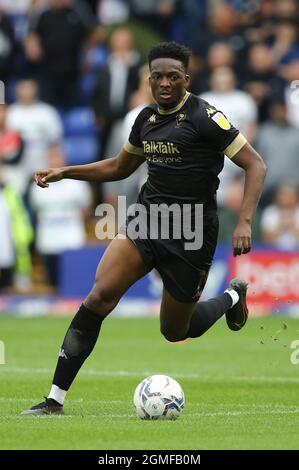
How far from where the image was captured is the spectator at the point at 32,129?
1981 cm

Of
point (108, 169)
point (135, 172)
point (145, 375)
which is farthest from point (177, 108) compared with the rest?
point (135, 172)

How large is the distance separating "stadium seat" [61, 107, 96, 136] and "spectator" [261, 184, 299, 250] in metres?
4.46

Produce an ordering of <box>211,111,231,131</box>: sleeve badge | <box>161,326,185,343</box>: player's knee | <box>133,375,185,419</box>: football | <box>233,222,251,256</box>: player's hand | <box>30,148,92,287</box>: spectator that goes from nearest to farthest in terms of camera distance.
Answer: <box>233,222,251,256</box>: player's hand → <box>133,375,185,419</box>: football → <box>211,111,231,131</box>: sleeve badge → <box>161,326,185,343</box>: player's knee → <box>30,148,92,287</box>: spectator

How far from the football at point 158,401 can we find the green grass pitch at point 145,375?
0.09 metres

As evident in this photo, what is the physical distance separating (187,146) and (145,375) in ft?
11.4

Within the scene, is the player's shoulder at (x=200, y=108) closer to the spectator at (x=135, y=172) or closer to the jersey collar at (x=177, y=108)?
the jersey collar at (x=177, y=108)

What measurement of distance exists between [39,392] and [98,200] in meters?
9.94

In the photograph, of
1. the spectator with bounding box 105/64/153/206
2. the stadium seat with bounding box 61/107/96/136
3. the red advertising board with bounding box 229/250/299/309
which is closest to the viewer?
the spectator with bounding box 105/64/153/206

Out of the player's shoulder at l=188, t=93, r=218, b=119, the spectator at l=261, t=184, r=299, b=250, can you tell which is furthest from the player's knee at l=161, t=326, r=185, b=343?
the spectator at l=261, t=184, r=299, b=250

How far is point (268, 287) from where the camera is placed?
1808 centimetres

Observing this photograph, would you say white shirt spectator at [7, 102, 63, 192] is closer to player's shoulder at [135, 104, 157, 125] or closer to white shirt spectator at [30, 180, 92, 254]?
white shirt spectator at [30, 180, 92, 254]

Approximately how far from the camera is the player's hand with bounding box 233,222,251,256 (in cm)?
862
